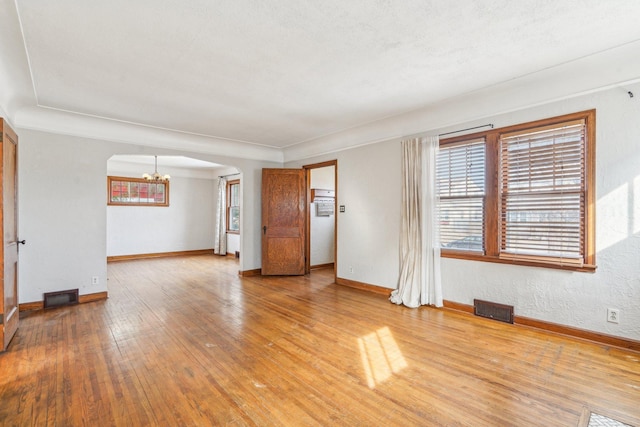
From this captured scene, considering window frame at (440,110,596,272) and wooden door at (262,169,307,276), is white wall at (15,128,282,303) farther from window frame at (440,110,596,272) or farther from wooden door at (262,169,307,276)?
window frame at (440,110,596,272)

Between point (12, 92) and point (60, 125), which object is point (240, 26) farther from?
point (60, 125)

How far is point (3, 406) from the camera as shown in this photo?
2.06 meters

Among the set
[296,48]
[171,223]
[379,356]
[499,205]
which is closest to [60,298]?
[379,356]

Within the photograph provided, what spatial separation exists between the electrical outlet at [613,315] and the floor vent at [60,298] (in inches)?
260

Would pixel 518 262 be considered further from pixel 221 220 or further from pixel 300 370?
pixel 221 220

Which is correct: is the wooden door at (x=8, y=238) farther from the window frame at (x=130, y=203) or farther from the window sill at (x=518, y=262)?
the window frame at (x=130, y=203)

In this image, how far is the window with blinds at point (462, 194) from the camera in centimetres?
388

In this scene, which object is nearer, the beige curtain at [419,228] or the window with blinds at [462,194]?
the window with blinds at [462,194]

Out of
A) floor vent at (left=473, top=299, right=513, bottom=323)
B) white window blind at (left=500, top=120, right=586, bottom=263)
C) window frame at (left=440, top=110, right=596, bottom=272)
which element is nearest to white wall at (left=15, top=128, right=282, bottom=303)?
window frame at (left=440, top=110, right=596, bottom=272)

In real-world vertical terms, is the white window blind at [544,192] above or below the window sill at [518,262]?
above

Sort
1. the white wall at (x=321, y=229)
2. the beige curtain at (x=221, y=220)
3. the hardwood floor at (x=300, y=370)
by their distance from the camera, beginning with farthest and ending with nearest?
the beige curtain at (x=221, y=220) < the white wall at (x=321, y=229) < the hardwood floor at (x=300, y=370)

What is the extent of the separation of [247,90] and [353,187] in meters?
2.59

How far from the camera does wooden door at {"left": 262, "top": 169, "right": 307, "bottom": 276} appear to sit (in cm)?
639

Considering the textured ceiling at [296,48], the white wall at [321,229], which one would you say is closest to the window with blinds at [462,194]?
the textured ceiling at [296,48]
